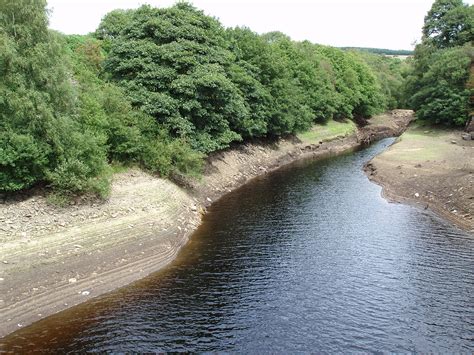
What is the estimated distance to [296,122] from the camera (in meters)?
74.8

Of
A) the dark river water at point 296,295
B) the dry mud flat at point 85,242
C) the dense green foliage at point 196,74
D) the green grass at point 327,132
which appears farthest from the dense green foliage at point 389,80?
the dry mud flat at point 85,242

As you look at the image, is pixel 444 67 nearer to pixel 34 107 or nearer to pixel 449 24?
pixel 449 24

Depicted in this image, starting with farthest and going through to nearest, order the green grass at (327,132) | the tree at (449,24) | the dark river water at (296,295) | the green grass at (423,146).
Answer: the tree at (449,24) < the green grass at (327,132) < the green grass at (423,146) < the dark river water at (296,295)

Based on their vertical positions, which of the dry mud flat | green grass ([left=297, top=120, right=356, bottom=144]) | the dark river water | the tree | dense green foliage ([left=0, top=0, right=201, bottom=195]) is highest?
→ the tree

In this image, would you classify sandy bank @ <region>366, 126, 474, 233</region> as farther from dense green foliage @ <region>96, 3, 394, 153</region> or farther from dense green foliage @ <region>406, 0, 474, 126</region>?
dense green foliage @ <region>96, 3, 394, 153</region>

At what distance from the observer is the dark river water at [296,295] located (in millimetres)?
21453

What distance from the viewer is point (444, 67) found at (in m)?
77.1

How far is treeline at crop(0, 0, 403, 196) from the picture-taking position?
96.8ft

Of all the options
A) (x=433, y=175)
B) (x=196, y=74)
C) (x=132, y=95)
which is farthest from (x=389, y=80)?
(x=132, y=95)

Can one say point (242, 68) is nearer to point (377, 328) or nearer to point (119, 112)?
point (119, 112)

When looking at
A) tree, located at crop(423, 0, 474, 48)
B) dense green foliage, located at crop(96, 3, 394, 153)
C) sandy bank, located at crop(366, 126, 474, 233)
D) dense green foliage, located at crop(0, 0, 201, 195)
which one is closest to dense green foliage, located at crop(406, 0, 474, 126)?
tree, located at crop(423, 0, 474, 48)

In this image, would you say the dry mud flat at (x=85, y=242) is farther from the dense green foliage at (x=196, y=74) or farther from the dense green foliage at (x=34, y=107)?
the dense green foliage at (x=196, y=74)

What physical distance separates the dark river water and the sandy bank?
9.09 ft

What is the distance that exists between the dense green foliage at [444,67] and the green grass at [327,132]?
14244 millimetres
